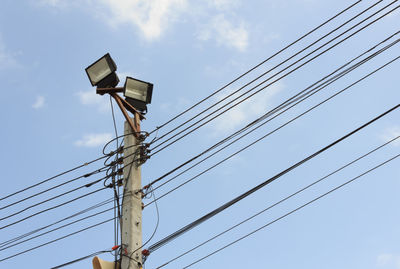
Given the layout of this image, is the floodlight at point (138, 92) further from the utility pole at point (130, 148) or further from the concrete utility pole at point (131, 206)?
the concrete utility pole at point (131, 206)

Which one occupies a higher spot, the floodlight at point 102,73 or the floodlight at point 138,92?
the floodlight at point 102,73

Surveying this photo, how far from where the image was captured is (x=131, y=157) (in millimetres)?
8469

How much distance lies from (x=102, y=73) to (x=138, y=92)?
29.0 inches

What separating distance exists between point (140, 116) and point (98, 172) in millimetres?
1251

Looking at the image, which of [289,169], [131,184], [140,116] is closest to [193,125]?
[140,116]

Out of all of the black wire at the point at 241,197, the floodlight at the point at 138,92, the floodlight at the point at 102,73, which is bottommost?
the black wire at the point at 241,197

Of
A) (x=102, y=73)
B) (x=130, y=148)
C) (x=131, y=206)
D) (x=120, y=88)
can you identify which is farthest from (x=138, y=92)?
(x=131, y=206)

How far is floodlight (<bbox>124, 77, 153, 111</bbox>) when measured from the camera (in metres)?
9.16

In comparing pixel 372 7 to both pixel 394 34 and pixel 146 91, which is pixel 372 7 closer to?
pixel 394 34

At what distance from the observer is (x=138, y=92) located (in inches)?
363

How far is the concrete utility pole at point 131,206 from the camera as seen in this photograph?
7.40m

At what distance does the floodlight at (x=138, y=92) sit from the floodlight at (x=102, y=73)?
0.31 meters

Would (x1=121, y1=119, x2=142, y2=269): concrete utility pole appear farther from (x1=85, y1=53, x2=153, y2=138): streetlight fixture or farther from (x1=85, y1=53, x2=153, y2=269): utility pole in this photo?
(x1=85, y1=53, x2=153, y2=138): streetlight fixture

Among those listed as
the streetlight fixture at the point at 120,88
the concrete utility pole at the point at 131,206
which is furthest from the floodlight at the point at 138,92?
the concrete utility pole at the point at 131,206
